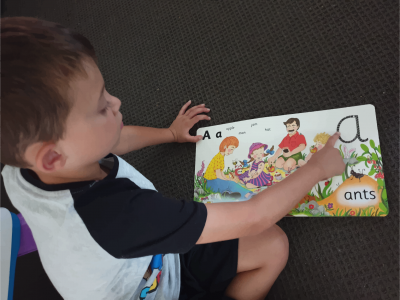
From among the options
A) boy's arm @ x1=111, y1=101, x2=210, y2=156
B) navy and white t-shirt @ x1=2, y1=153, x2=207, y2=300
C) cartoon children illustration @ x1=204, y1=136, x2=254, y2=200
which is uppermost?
navy and white t-shirt @ x1=2, y1=153, x2=207, y2=300

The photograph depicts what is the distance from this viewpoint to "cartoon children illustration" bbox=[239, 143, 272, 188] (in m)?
0.68

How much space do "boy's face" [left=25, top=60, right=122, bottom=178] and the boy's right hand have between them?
0.40m

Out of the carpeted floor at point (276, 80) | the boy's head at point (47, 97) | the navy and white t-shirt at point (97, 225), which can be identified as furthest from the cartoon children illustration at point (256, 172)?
the boy's head at point (47, 97)

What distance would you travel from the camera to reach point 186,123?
809mm

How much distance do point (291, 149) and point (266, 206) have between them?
213 millimetres

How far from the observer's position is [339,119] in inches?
25.5

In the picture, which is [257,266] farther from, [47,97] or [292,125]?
[47,97]

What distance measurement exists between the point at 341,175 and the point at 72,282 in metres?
0.55

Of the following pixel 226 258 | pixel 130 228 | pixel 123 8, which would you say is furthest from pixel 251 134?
pixel 123 8

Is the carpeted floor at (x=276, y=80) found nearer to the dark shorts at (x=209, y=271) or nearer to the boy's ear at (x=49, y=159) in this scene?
the dark shorts at (x=209, y=271)

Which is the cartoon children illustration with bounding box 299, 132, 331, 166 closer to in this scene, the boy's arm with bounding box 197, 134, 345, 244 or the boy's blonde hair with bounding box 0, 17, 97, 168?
the boy's arm with bounding box 197, 134, 345, 244

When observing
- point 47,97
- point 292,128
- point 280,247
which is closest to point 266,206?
point 280,247

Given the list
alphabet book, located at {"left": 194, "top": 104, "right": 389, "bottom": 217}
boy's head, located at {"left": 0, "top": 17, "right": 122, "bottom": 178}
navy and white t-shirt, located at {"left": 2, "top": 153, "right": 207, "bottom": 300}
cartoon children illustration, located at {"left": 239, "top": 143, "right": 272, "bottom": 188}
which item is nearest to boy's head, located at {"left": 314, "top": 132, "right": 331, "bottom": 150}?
alphabet book, located at {"left": 194, "top": 104, "right": 389, "bottom": 217}

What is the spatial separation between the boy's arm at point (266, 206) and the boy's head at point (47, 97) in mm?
216
